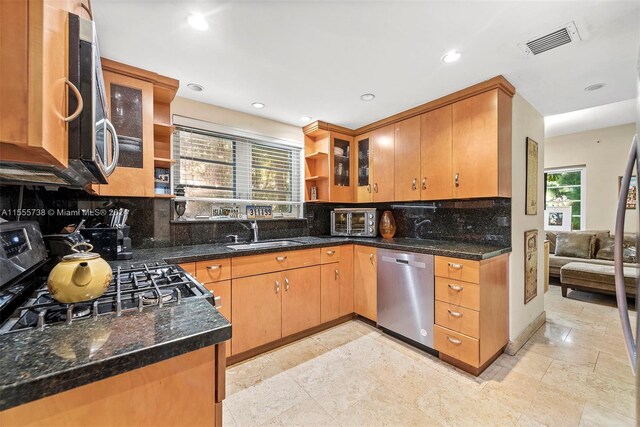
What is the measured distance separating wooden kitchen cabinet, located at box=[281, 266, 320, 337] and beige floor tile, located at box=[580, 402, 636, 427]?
1947 millimetres

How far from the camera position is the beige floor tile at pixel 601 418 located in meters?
1.56

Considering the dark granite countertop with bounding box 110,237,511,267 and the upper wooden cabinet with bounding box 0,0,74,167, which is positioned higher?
the upper wooden cabinet with bounding box 0,0,74,167

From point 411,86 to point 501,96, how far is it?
0.72 metres

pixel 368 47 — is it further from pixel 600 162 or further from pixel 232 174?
pixel 600 162

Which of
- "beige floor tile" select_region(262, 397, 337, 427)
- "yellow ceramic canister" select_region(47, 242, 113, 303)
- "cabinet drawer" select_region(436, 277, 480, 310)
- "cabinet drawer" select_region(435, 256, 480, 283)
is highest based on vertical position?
"yellow ceramic canister" select_region(47, 242, 113, 303)

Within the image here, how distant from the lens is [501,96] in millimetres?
2188

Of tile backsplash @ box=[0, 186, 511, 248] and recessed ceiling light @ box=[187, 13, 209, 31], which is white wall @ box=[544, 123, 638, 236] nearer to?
tile backsplash @ box=[0, 186, 511, 248]

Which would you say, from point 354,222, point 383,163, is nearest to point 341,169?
point 383,163

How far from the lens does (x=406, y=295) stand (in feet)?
8.03

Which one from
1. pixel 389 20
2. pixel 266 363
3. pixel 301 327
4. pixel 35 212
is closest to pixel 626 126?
pixel 389 20

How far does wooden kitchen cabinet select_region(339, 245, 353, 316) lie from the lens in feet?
9.44

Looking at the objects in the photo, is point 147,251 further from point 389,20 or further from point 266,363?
point 389,20

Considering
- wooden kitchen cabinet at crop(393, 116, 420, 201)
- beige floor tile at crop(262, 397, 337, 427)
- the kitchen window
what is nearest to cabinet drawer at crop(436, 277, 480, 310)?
wooden kitchen cabinet at crop(393, 116, 420, 201)

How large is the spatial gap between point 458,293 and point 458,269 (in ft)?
0.63
